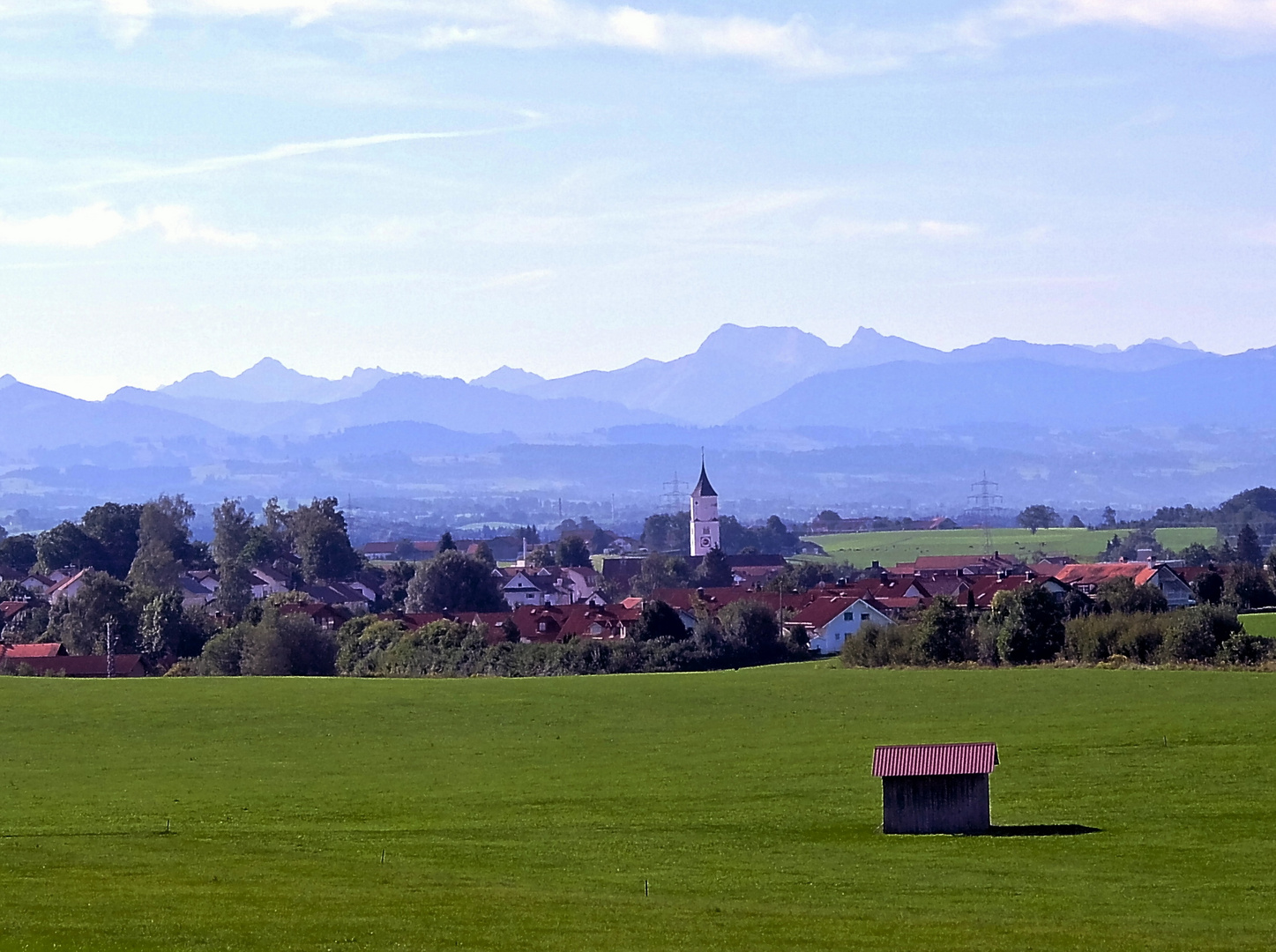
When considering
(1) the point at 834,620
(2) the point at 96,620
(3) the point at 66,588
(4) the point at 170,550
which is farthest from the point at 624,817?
(4) the point at 170,550

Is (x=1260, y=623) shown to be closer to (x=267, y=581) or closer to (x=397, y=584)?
(x=397, y=584)

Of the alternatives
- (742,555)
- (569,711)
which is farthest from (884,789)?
(742,555)

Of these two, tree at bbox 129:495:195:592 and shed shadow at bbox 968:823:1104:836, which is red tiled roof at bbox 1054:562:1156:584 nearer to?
tree at bbox 129:495:195:592

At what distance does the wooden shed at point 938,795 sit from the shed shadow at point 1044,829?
0.26m

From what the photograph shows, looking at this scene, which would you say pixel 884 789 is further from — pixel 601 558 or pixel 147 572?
pixel 601 558

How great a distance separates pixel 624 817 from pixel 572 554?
140787 mm

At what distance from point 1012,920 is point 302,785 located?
2129cm

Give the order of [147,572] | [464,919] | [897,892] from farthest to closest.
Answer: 1. [147,572]
2. [897,892]
3. [464,919]

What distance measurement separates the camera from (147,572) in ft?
437

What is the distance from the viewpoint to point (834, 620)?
101 m

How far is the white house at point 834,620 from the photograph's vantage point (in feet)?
327

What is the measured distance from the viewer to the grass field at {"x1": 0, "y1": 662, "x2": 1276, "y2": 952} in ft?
81.3

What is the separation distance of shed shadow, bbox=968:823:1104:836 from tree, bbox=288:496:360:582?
378 ft

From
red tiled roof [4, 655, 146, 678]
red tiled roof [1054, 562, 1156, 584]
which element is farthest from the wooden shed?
red tiled roof [1054, 562, 1156, 584]
